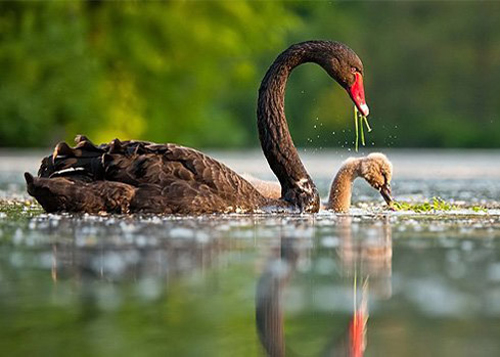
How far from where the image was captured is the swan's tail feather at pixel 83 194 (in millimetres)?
6371

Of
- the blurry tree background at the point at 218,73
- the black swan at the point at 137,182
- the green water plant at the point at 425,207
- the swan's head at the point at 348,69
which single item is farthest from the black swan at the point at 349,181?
the blurry tree background at the point at 218,73

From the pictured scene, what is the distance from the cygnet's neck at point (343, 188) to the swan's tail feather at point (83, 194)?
1.52m

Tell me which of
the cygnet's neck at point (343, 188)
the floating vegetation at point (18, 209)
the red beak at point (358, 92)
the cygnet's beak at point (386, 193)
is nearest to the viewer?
the floating vegetation at point (18, 209)

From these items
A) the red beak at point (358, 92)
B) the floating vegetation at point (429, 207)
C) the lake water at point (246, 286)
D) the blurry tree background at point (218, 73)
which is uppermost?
the blurry tree background at point (218, 73)

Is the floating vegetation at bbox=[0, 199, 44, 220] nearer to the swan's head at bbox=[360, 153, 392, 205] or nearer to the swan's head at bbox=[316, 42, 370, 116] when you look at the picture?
the swan's head at bbox=[316, 42, 370, 116]

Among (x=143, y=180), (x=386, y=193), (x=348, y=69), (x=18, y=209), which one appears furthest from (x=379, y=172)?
(x=18, y=209)

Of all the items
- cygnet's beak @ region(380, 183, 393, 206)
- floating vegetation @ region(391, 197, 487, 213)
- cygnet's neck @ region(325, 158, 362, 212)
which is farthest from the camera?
cygnet's beak @ region(380, 183, 393, 206)

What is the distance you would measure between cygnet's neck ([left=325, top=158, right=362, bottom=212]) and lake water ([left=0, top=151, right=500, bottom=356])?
0.97 meters

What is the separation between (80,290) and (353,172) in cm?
411

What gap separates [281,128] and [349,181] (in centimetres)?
56

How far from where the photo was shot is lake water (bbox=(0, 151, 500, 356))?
120 inches

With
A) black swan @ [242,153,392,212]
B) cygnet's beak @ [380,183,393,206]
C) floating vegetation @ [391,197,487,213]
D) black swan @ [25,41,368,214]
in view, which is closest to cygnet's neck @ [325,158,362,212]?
black swan @ [242,153,392,212]

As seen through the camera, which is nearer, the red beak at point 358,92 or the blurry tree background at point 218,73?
the red beak at point 358,92

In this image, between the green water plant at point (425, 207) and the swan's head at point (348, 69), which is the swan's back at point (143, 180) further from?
the green water plant at point (425, 207)
